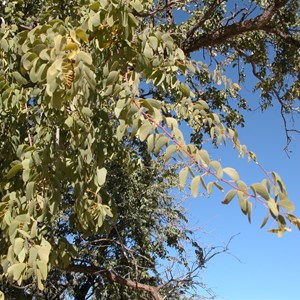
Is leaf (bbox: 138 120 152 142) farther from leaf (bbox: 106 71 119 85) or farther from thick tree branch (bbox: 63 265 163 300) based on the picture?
thick tree branch (bbox: 63 265 163 300)

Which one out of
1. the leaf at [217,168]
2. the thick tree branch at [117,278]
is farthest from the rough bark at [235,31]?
the leaf at [217,168]

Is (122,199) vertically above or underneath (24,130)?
above

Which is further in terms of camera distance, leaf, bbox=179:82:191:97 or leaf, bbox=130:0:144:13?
leaf, bbox=179:82:191:97

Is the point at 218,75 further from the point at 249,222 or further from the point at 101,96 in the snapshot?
the point at 249,222

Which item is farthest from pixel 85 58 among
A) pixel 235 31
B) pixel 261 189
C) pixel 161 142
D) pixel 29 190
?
pixel 235 31

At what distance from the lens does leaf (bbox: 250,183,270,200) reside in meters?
1.37

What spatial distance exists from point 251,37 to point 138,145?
2088 mm

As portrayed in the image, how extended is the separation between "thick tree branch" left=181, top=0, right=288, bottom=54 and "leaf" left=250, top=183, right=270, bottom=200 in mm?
4611

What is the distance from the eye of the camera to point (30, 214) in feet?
6.49

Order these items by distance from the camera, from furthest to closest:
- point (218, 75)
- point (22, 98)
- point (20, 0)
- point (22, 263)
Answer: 1. point (20, 0)
2. point (218, 75)
3. point (22, 98)
4. point (22, 263)

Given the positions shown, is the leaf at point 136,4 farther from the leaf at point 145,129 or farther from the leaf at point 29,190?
the leaf at point 29,190

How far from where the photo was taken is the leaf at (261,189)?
4.50 feet

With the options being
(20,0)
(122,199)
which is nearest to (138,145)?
(122,199)

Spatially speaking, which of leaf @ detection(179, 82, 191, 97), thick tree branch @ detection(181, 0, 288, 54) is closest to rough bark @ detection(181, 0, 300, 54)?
thick tree branch @ detection(181, 0, 288, 54)
